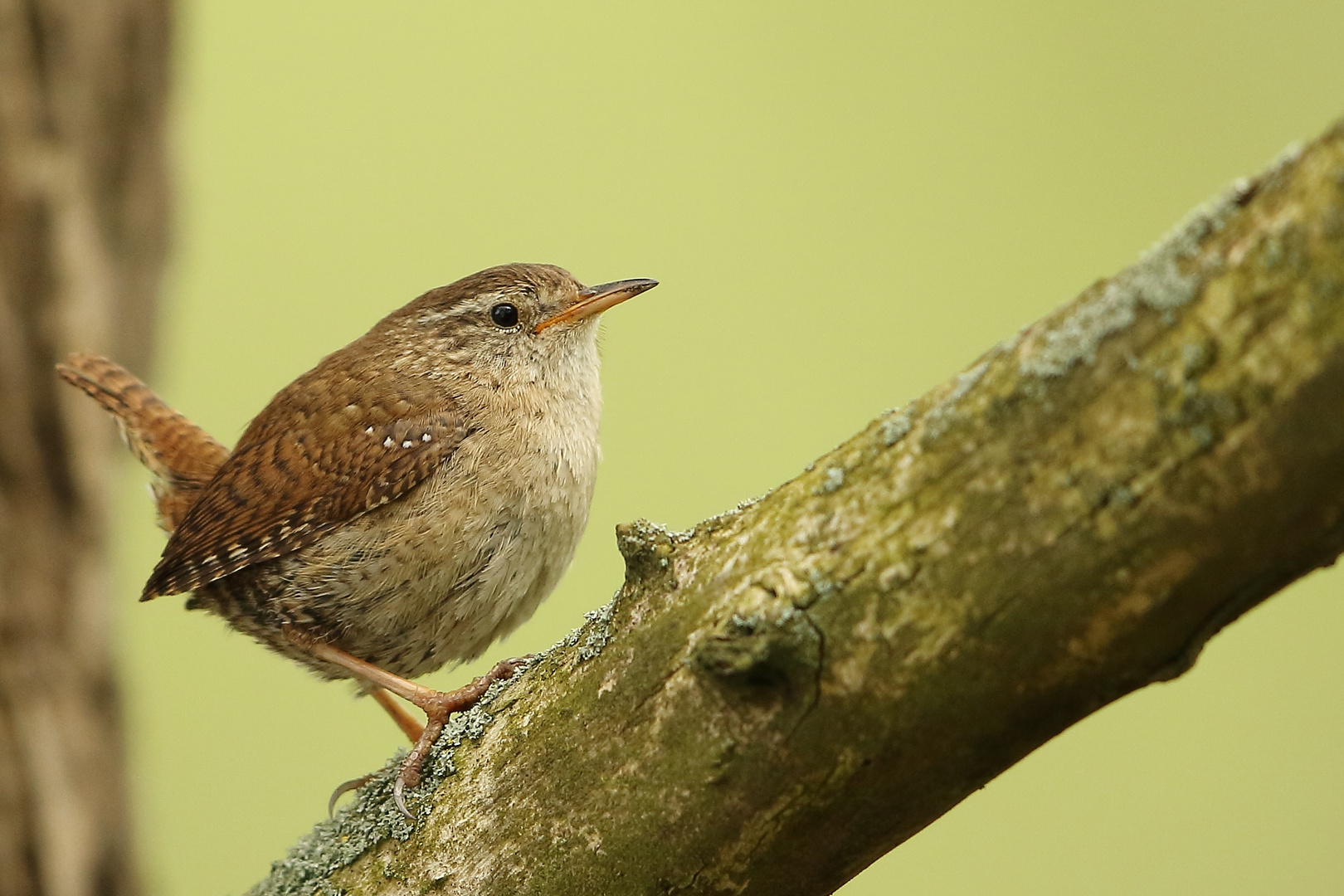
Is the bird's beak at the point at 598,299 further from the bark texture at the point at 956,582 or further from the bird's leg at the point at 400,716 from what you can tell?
the bark texture at the point at 956,582

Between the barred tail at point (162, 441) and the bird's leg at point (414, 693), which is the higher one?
the barred tail at point (162, 441)

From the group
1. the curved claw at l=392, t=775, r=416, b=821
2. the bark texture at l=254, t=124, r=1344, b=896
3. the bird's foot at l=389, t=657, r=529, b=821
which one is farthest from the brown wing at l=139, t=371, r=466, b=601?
the bark texture at l=254, t=124, r=1344, b=896

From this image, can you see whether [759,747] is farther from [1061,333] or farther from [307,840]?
[307,840]

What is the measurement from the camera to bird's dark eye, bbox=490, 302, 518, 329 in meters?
3.20

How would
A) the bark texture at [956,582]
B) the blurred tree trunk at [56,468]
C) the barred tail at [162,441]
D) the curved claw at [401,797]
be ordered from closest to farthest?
the bark texture at [956,582]
the curved claw at [401,797]
the barred tail at [162,441]
the blurred tree trunk at [56,468]

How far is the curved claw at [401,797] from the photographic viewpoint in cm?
208

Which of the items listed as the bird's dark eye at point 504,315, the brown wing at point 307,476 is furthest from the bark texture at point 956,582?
the bird's dark eye at point 504,315

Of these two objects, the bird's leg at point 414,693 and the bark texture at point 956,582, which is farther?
the bird's leg at point 414,693

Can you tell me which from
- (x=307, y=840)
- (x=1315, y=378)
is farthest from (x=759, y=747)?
(x=307, y=840)

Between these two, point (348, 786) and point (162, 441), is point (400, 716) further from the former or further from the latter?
point (162, 441)

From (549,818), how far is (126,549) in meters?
3.49

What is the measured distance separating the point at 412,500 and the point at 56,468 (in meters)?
1.82

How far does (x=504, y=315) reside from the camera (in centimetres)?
320

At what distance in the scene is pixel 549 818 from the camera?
181cm
